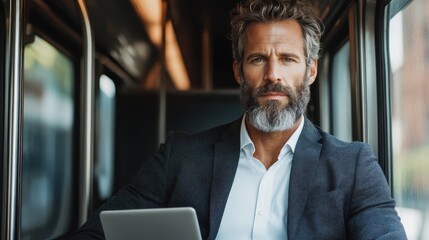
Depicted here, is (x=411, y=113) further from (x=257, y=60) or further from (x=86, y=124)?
(x=86, y=124)

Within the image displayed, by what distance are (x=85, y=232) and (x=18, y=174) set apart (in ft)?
3.79


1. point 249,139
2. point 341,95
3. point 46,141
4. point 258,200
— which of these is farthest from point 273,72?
point 46,141

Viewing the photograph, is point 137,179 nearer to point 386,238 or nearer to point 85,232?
point 85,232

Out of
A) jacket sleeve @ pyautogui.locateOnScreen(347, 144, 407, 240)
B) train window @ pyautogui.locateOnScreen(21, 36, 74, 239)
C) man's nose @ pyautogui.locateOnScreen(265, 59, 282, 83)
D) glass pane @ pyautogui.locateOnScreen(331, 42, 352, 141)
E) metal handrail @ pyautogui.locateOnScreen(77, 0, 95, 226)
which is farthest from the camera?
metal handrail @ pyautogui.locateOnScreen(77, 0, 95, 226)

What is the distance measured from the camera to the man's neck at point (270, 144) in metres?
2.04

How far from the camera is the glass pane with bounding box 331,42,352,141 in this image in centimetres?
356

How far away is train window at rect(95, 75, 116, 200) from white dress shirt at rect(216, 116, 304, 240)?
2.59 metres

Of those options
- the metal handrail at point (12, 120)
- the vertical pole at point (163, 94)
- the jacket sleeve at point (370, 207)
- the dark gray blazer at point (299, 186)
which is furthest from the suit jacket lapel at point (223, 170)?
the vertical pole at point (163, 94)

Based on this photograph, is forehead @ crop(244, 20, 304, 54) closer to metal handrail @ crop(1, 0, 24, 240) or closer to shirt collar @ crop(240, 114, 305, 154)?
shirt collar @ crop(240, 114, 305, 154)

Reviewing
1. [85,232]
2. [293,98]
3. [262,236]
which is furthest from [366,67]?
[85,232]

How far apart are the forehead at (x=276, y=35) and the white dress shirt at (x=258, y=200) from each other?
24 cm

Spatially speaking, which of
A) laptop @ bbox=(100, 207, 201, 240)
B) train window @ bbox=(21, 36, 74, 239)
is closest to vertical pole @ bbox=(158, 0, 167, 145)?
train window @ bbox=(21, 36, 74, 239)

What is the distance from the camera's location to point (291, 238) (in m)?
1.81

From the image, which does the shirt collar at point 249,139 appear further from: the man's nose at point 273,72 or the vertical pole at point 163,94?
the vertical pole at point 163,94
